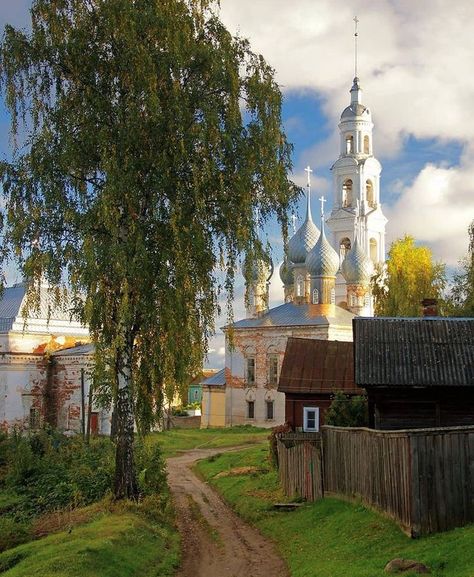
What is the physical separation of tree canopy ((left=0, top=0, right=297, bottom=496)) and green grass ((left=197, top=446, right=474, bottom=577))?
3.89 metres

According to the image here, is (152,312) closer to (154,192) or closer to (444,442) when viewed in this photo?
(154,192)

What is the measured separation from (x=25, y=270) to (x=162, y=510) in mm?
6547

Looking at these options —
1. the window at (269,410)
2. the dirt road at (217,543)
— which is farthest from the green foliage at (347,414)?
the window at (269,410)

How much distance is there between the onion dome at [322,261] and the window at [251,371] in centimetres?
729

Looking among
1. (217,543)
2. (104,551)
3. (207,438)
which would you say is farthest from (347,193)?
(104,551)

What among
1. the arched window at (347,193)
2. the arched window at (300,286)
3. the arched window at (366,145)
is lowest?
the arched window at (300,286)

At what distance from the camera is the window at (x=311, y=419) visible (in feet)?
105

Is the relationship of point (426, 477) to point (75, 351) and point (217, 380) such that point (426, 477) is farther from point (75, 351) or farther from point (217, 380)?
point (217, 380)

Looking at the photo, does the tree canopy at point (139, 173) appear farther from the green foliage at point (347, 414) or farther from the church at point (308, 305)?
the church at point (308, 305)

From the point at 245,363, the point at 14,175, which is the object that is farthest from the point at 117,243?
the point at 245,363

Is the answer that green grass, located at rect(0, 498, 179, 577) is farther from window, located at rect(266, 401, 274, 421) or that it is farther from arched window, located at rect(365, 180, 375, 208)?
arched window, located at rect(365, 180, 375, 208)

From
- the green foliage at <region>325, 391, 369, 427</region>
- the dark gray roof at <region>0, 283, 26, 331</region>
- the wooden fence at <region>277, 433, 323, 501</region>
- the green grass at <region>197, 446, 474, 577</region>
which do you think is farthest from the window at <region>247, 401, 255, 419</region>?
the green grass at <region>197, 446, 474, 577</region>

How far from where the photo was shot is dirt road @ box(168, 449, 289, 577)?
1518 cm

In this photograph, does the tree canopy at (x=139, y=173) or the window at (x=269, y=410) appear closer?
the tree canopy at (x=139, y=173)
